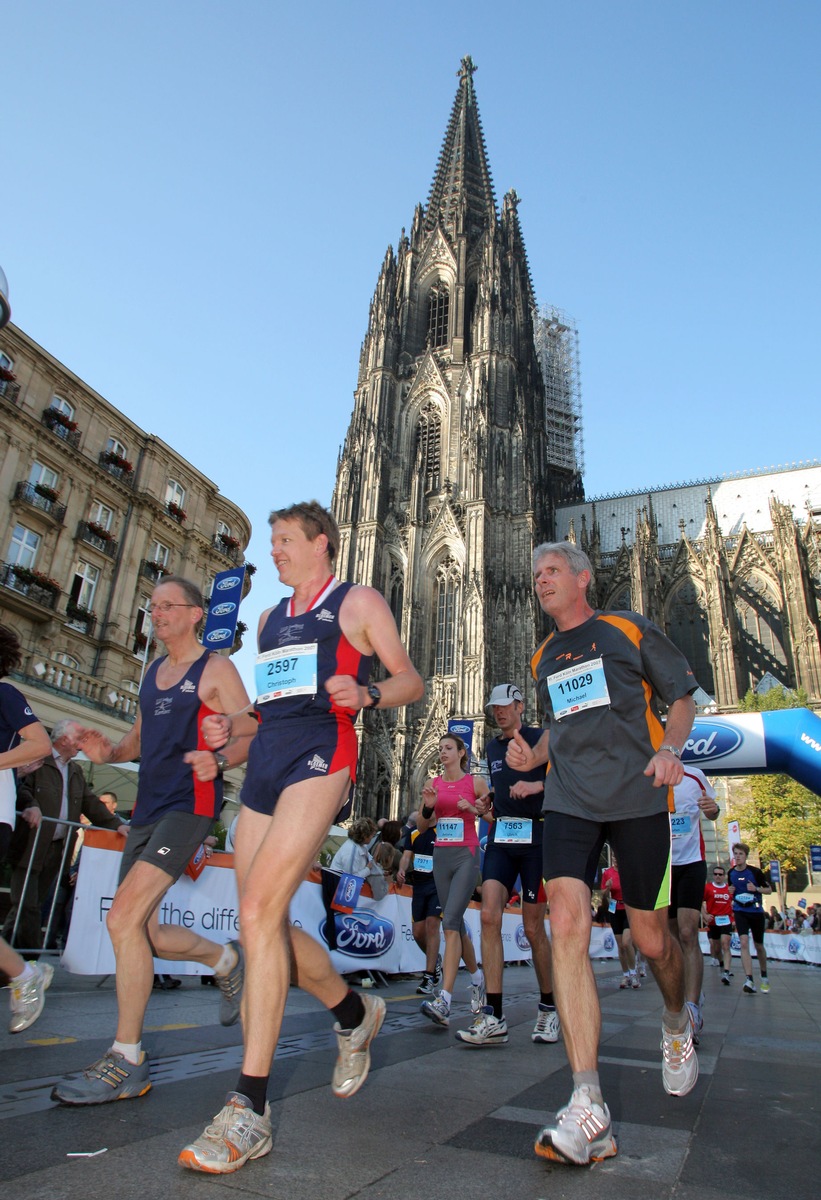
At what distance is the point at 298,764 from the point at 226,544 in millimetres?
25063

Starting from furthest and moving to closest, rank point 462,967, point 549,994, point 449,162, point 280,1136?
point 449,162 < point 462,967 < point 549,994 < point 280,1136

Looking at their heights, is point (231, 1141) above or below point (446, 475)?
below

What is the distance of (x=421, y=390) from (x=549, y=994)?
4052 centimetres

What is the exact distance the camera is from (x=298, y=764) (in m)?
2.59

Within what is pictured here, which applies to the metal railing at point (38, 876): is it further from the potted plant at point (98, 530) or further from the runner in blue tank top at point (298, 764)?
the potted plant at point (98, 530)

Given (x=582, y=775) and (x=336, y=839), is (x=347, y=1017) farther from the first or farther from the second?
(x=336, y=839)

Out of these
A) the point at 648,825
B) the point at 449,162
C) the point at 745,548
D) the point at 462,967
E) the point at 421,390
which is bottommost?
the point at 462,967

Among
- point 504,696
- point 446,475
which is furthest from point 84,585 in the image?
point 446,475

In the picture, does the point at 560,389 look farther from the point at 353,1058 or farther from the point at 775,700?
the point at 353,1058

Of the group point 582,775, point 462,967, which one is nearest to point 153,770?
point 582,775

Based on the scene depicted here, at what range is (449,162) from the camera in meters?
54.4

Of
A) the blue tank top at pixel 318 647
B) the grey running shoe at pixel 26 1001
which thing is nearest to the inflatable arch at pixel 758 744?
the grey running shoe at pixel 26 1001

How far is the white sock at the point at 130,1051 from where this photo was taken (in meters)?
2.81

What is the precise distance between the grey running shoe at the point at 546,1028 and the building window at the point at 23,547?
58.9ft
